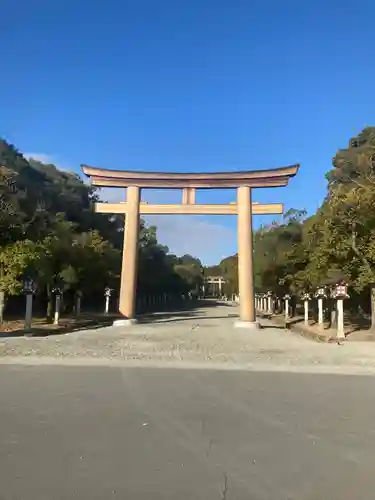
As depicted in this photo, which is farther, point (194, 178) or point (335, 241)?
point (194, 178)

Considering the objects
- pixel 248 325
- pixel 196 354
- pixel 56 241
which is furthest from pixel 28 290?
pixel 248 325

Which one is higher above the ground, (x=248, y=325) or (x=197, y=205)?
(x=197, y=205)

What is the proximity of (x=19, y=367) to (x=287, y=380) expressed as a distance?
6.12 meters

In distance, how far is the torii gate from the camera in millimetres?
34219

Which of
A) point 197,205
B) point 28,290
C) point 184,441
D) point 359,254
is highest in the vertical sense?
point 197,205

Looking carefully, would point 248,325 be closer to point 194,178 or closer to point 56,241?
point 194,178

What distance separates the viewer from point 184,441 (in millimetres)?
6070

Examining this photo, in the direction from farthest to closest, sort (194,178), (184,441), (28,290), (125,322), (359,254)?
(194,178) < (125,322) < (28,290) < (359,254) < (184,441)

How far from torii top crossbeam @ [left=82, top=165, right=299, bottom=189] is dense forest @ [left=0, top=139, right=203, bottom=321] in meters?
4.30

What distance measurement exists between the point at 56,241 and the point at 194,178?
29.6 feet

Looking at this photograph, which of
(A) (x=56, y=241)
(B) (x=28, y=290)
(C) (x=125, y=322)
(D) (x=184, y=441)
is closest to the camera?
(D) (x=184, y=441)

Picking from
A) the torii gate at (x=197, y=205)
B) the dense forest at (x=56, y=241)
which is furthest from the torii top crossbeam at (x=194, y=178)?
the dense forest at (x=56, y=241)

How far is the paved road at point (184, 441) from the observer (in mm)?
4574

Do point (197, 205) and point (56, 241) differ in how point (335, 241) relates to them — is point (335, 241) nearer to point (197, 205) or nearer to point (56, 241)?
point (197, 205)
